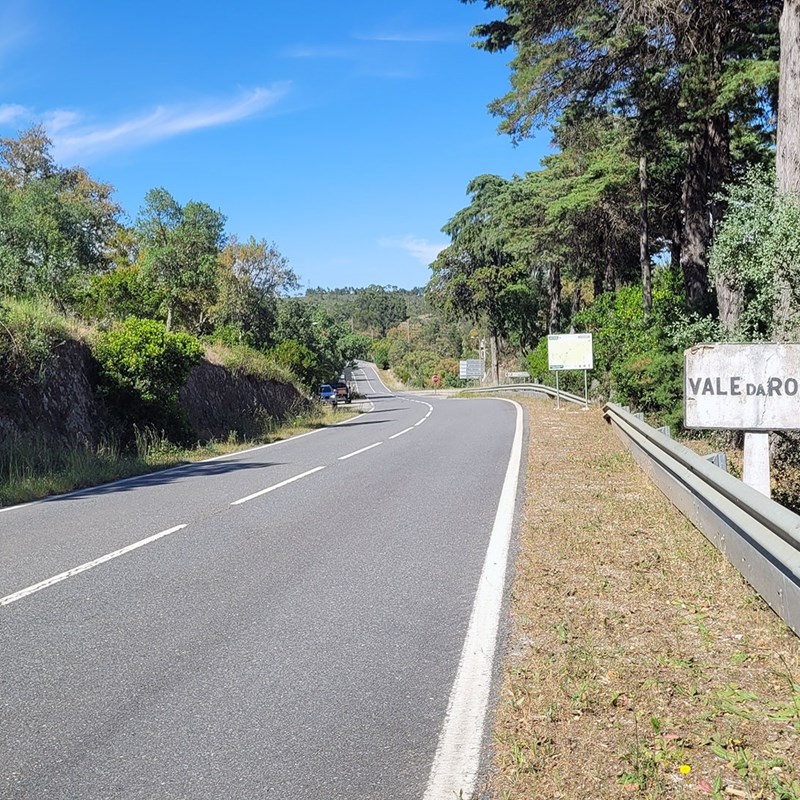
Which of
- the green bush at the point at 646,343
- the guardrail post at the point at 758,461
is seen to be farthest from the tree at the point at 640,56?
the guardrail post at the point at 758,461

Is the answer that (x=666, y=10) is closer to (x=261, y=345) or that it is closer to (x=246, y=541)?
(x=246, y=541)

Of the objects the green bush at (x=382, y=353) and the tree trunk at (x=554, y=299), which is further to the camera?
the green bush at (x=382, y=353)

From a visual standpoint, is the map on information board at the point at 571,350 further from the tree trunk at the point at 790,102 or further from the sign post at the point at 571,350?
the tree trunk at the point at 790,102

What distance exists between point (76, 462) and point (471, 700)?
37.4 feet

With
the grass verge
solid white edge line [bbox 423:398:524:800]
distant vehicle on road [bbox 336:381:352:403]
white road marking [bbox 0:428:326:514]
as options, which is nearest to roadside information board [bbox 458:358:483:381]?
distant vehicle on road [bbox 336:381:352:403]

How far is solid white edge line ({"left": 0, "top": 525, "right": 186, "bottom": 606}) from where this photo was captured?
5.62m

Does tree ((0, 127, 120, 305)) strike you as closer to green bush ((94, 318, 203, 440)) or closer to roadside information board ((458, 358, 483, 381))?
green bush ((94, 318, 203, 440))

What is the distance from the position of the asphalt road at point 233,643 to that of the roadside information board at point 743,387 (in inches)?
96.2

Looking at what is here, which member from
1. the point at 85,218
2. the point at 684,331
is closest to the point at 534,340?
the point at 85,218

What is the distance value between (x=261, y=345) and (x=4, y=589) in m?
45.0

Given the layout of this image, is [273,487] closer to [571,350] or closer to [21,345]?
[21,345]

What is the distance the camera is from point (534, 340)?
6962 centimetres

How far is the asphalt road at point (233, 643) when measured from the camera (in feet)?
10.5

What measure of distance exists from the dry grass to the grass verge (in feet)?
26.3
